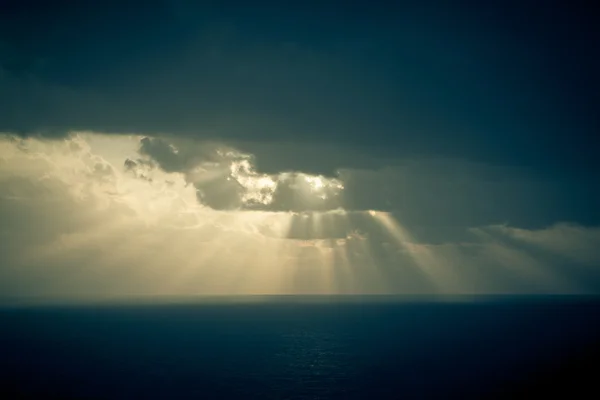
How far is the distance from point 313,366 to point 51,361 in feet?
190

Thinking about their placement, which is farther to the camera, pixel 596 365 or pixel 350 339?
pixel 350 339

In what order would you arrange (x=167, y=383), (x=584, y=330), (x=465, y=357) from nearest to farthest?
(x=167, y=383) < (x=465, y=357) < (x=584, y=330)

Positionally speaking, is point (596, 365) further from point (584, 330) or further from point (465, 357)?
point (584, 330)

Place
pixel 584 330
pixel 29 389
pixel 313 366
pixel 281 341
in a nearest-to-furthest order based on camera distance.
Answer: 1. pixel 29 389
2. pixel 313 366
3. pixel 281 341
4. pixel 584 330

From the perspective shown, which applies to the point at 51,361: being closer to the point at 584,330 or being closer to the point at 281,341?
the point at 281,341

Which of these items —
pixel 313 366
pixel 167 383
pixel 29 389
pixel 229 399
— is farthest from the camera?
pixel 313 366

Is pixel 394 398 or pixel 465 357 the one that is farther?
pixel 465 357

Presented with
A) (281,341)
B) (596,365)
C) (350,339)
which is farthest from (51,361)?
(596,365)

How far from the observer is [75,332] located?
164 m

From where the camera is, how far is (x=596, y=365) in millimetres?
88188

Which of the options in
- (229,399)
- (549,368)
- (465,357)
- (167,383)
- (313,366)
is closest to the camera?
(229,399)

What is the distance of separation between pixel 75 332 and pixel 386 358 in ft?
385

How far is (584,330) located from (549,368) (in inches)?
3419

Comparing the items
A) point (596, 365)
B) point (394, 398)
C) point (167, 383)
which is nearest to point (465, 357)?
point (596, 365)
